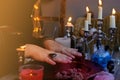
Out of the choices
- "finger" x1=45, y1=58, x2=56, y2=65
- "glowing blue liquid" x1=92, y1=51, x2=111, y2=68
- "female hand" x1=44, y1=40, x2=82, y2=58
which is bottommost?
"glowing blue liquid" x1=92, y1=51, x2=111, y2=68

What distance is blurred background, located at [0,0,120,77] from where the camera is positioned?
1.66m

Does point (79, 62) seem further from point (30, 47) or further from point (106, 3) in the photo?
point (106, 3)

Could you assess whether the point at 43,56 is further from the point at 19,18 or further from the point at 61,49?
the point at 19,18

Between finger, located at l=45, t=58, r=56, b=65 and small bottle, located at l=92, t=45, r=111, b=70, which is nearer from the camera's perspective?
finger, located at l=45, t=58, r=56, b=65

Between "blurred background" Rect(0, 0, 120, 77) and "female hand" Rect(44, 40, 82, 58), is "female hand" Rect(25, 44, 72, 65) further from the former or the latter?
"blurred background" Rect(0, 0, 120, 77)

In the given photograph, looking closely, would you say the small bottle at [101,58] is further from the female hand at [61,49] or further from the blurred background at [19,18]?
the blurred background at [19,18]

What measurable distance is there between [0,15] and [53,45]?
642mm

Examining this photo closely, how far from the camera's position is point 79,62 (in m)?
1.09

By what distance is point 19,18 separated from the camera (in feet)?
6.68

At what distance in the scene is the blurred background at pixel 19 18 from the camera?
1662 millimetres

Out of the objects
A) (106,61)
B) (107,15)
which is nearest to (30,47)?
(106,61)

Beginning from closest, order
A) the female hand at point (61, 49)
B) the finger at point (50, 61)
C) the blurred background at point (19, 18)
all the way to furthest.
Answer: the finger at point (50, 61)
the female hand at point (61, 49)
the blurred background at point (19, 18)

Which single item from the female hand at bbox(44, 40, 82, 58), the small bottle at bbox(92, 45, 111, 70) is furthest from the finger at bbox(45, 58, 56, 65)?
the small bottle at bbox(92, 45, 111, 70)

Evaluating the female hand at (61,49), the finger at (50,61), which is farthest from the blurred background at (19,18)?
the finger at (50,61)
